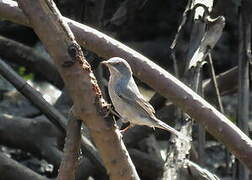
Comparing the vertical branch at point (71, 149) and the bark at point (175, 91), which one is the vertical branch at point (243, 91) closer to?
the bark at point (175, 91)

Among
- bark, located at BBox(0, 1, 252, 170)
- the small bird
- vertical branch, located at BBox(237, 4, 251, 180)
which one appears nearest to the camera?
bark, located at BBox(0, 1, 252, 170)

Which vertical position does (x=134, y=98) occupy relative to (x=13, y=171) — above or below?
above

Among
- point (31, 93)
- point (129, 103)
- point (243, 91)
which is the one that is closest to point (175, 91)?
point (129, 103)

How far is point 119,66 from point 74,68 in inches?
40.5

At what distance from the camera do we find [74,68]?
2723 mm

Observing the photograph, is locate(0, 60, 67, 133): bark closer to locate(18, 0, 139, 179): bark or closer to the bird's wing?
the bird's wing

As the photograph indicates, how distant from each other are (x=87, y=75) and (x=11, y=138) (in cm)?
355

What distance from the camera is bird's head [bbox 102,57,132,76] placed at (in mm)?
3586

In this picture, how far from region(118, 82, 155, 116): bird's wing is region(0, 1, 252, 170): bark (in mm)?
446

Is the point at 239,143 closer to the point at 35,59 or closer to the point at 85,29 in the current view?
the point at 85,29

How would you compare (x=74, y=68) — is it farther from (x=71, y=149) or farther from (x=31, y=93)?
(x=31, y=93)

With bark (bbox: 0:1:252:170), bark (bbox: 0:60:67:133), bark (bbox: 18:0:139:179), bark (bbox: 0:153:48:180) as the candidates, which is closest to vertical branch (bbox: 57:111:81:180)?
bark (bbox: 18:0:139:179)

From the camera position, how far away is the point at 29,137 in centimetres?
614

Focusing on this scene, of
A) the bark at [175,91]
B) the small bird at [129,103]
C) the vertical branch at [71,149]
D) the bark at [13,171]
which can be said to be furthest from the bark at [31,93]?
the vertical branch at [71,149]
